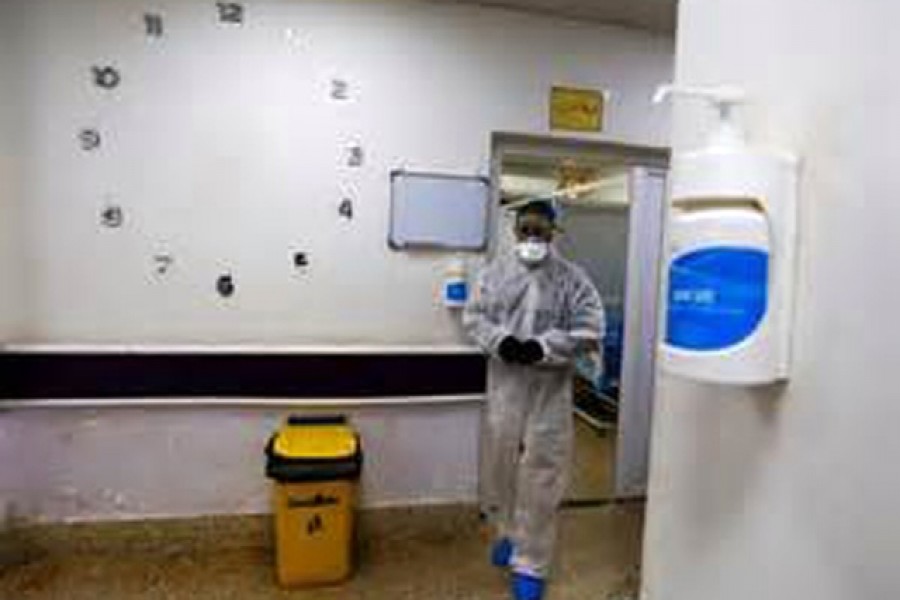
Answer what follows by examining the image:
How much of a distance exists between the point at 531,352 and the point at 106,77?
74.1 inches

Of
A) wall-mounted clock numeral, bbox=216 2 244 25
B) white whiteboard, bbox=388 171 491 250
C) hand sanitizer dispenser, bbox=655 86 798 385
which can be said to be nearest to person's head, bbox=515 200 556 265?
white whiteboard, bbox=388 171 491 250

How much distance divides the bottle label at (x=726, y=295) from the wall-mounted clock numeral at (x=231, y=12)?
2.25 metres

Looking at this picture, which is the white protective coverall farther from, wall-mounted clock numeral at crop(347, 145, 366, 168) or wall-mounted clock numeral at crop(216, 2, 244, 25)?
wall-mounted clock numeral at crop(216, 2, 244, 25)

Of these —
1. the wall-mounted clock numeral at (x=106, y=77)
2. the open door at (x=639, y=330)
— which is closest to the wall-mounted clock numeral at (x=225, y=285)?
the wall-mounted clock numeral at (x=106, y=77)

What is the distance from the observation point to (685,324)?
22.4 inches

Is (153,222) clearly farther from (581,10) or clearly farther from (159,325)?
(581,10)

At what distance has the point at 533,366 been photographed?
221 centimetres

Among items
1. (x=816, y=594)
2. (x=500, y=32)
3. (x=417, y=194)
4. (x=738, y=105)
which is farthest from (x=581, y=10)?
(x=816, y=594)

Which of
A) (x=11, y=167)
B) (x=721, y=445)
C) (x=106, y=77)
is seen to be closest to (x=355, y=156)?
(x=106, y=77)

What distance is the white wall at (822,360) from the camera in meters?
0.45

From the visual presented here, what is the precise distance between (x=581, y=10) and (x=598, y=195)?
1.67 m

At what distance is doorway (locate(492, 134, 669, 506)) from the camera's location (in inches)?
108

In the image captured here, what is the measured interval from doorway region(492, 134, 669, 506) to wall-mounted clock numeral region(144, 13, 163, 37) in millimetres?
1398

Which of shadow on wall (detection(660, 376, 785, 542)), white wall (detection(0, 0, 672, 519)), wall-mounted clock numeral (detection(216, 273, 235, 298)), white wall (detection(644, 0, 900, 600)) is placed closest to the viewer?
white wall (detection(644, 0, 900, 600))
